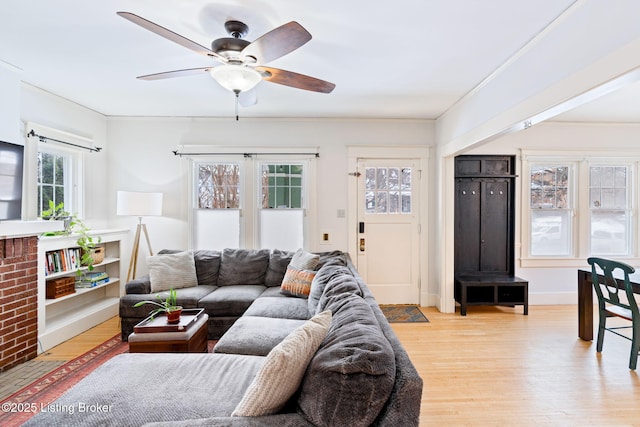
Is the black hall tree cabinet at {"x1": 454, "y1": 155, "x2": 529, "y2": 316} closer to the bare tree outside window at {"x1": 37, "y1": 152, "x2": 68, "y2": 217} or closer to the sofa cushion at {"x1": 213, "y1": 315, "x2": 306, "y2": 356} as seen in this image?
the sofa cushion at {"x1": 213, "y1": 315, "x2": 306, "y2": 356}

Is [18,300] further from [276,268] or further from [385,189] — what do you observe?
[385,189]

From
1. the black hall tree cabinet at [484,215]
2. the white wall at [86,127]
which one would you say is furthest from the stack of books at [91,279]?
the black hall tree cabinet at [484,215]

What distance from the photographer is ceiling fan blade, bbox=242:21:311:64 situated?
1.54 m

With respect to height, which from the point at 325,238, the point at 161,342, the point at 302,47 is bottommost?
the point at 161,342

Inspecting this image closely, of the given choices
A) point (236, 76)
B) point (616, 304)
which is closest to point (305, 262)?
point (236, 76)

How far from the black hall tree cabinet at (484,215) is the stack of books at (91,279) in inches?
177

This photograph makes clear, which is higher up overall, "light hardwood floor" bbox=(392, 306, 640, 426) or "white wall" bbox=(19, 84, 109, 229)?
"white wall" bbox=(19, 84, 109, 229)

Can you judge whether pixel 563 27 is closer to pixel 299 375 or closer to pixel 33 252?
pixel 299 375

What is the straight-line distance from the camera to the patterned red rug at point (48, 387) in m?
2.02

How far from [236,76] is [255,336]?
1.72 metres

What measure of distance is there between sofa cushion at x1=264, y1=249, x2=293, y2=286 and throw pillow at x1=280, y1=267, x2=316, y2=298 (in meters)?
0.39

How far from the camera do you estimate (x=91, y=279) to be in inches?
139

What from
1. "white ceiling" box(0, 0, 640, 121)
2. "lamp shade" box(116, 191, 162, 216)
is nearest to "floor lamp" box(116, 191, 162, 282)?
"lamp shade" box(116, 191, 162, 216)

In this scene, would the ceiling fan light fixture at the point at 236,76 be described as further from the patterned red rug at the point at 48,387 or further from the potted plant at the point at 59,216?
the potted plant at the point at 59,216
